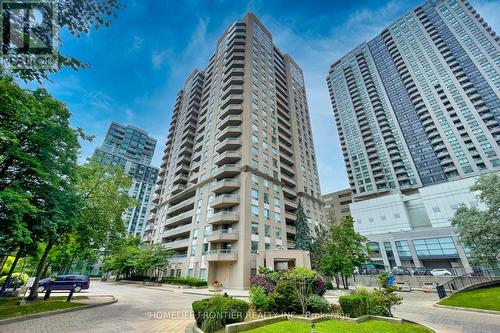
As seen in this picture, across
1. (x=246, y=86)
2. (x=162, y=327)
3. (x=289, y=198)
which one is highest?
(x=246, y=86)

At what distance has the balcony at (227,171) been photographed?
40469 millimetres

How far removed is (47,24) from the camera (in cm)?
677

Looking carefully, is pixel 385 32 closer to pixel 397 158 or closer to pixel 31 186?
pixel 397 158

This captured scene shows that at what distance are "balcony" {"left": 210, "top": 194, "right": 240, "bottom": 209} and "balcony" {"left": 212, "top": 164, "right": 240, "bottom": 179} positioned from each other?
448cm

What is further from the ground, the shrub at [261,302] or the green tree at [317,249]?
the green tree at [317,249]

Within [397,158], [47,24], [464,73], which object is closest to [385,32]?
[464,73]

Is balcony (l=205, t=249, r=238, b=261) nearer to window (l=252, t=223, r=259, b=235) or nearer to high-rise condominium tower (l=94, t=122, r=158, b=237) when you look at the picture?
window (l=252, t=223, r=259, b=235)

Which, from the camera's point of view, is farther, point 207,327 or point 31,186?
point 31,186

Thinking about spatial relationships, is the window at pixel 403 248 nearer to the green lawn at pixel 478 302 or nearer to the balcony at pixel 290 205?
the balcony at pixel 290 205

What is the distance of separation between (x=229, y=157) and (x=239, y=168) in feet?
10.5

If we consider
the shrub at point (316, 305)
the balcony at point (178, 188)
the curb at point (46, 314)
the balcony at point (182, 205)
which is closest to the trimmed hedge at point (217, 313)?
the shrub at point (316, 305)

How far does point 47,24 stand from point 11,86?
2.84 metres

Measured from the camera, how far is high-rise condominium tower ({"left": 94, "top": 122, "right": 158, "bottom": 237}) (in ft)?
350

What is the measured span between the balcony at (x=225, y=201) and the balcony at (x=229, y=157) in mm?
7306
